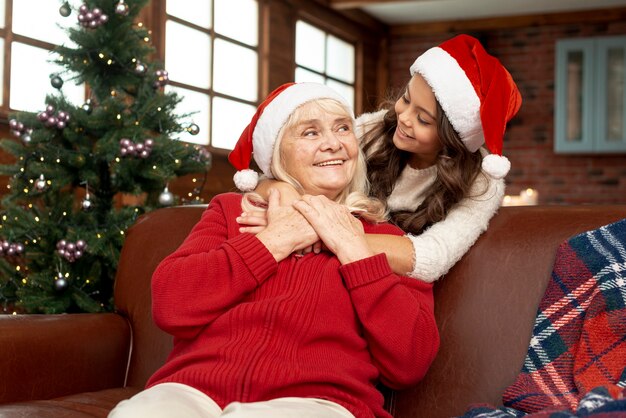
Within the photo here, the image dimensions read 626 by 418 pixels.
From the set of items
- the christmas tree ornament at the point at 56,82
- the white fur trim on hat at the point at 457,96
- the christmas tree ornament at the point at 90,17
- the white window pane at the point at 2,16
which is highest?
the white window pane at the point at 2,16

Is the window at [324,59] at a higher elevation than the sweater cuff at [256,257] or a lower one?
higher

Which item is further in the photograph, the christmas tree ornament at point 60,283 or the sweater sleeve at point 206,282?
the christmas tree ornament at point 60,283

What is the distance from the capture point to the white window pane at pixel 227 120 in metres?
5.58

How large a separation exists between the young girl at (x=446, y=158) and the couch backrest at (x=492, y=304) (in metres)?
0.07

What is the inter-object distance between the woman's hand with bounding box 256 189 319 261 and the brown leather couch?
13.9 inches

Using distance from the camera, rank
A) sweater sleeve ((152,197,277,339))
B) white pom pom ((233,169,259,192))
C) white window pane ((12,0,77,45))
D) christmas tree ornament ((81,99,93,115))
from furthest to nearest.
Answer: white window pane ((12,0,77,45))
christmas tree ornament ((81,99,93,115))
white pom pom ((233,169,259,192))
sweater sleeve ((152,197,277,339))

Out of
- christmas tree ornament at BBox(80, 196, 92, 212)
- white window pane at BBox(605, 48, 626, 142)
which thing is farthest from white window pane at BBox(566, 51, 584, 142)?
christmas tree ornament at BBox(80, 196, 92, 212)

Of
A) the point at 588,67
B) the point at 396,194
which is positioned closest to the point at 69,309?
the point at 396,194

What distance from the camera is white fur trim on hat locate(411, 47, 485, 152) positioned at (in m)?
1.85

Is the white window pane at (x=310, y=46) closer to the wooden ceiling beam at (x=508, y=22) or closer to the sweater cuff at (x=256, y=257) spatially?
the wooden ceiling beam at (x=508, y=22)

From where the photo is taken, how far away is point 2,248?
2.93 m

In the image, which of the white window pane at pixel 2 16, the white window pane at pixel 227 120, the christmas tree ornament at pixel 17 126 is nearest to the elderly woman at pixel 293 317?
the christmas tree ornament at pixel 17 126

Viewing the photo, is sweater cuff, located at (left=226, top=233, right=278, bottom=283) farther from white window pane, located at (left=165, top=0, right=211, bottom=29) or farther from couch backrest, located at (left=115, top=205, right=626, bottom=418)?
white window pane, located at (left=165, top=0, right=211, bottom=29)

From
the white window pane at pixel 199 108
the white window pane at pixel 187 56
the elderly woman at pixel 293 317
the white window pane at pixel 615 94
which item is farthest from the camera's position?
the white window pane at pixel 615 94
